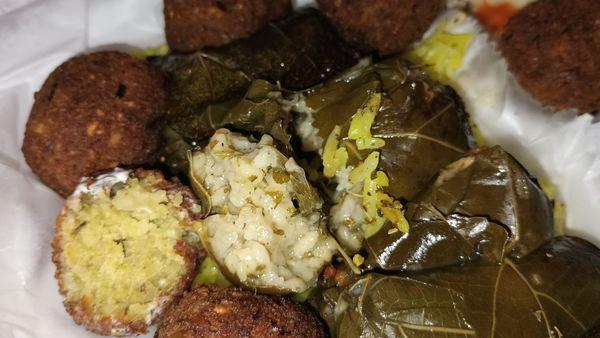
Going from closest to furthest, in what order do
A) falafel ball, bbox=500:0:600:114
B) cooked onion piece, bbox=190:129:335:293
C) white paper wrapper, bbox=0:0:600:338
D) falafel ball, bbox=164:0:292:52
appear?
cooked onion piece, bbox=190:129:335:293 < falafel ball, bbox=500:0:600:114 < white paper wrapper, bbox=0:0:600:338 < falafel ball, bbox=164:0:292:52

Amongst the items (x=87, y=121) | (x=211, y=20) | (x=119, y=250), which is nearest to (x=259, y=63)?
(x=211, y=20)

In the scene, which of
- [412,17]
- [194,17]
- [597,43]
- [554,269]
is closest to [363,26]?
[412,17]

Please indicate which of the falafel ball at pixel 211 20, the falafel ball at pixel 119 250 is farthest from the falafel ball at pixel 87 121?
the falafel ball at pixel 211 20

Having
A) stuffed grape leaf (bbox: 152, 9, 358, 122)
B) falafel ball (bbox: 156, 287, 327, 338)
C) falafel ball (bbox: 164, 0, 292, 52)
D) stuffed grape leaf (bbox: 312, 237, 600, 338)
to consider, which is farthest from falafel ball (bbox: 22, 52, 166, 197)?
stuffed grape leaf (bbox: 312, 237, 600, 338)

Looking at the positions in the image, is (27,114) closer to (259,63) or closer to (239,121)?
(239,121)

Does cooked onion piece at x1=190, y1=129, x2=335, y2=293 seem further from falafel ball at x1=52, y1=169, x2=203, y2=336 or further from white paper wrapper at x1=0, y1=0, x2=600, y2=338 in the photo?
white paper wrapper at x1=0, y1=0, x2=600, y2=338

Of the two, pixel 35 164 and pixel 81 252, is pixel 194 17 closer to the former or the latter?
pixel 35 164
